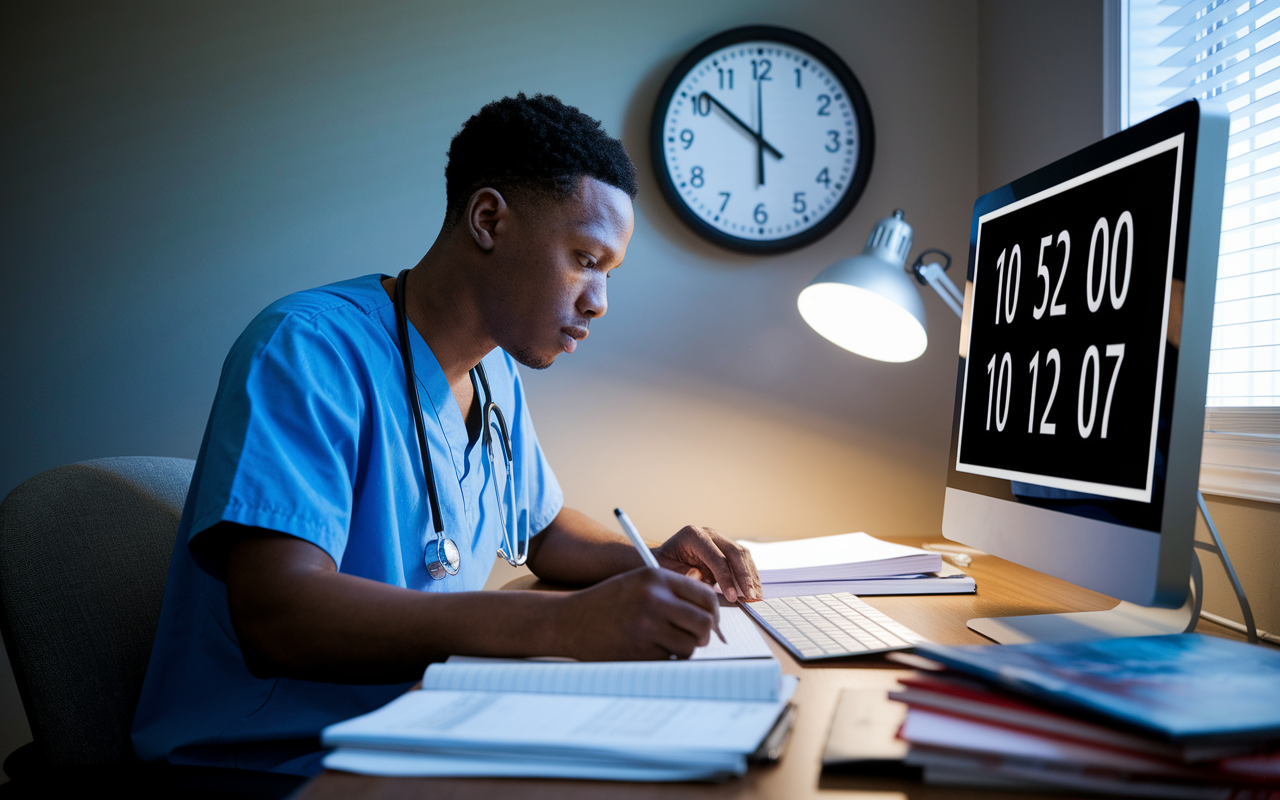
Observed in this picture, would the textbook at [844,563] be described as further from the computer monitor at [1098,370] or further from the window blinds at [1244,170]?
the window blinds at [1244,170]

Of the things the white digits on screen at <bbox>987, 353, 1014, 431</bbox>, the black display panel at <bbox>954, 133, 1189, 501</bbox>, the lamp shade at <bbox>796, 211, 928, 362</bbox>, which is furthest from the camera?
the lamp shade at <bbox>796, 211, 928, 362</bbox>

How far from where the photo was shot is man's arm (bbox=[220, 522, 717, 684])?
60 centimetres

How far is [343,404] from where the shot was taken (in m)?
0.81

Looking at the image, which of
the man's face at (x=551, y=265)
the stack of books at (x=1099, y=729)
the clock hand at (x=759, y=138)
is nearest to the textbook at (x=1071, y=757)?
the stack of books at (x=1099, y=729)

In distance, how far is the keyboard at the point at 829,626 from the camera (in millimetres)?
680

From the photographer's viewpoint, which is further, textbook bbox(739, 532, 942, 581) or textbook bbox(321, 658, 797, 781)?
textbook bbox(739, 532, 942, 581)

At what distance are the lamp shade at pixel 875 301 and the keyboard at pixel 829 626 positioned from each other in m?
0.48

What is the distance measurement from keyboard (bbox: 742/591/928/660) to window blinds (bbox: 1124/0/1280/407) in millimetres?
636

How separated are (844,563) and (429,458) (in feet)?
1.81

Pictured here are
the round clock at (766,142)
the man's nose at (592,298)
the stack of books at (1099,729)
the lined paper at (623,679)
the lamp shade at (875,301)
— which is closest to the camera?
the stack of books at (1099,729)

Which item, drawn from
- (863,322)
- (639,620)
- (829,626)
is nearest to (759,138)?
(863,322)

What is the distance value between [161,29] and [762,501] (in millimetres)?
1683

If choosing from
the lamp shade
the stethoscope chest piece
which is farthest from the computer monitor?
the stethoscope chest piece

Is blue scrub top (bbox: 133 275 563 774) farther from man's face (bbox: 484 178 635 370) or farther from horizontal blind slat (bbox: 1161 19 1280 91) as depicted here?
horizontal blind slat (bbox: 1161 19 1280 91)
